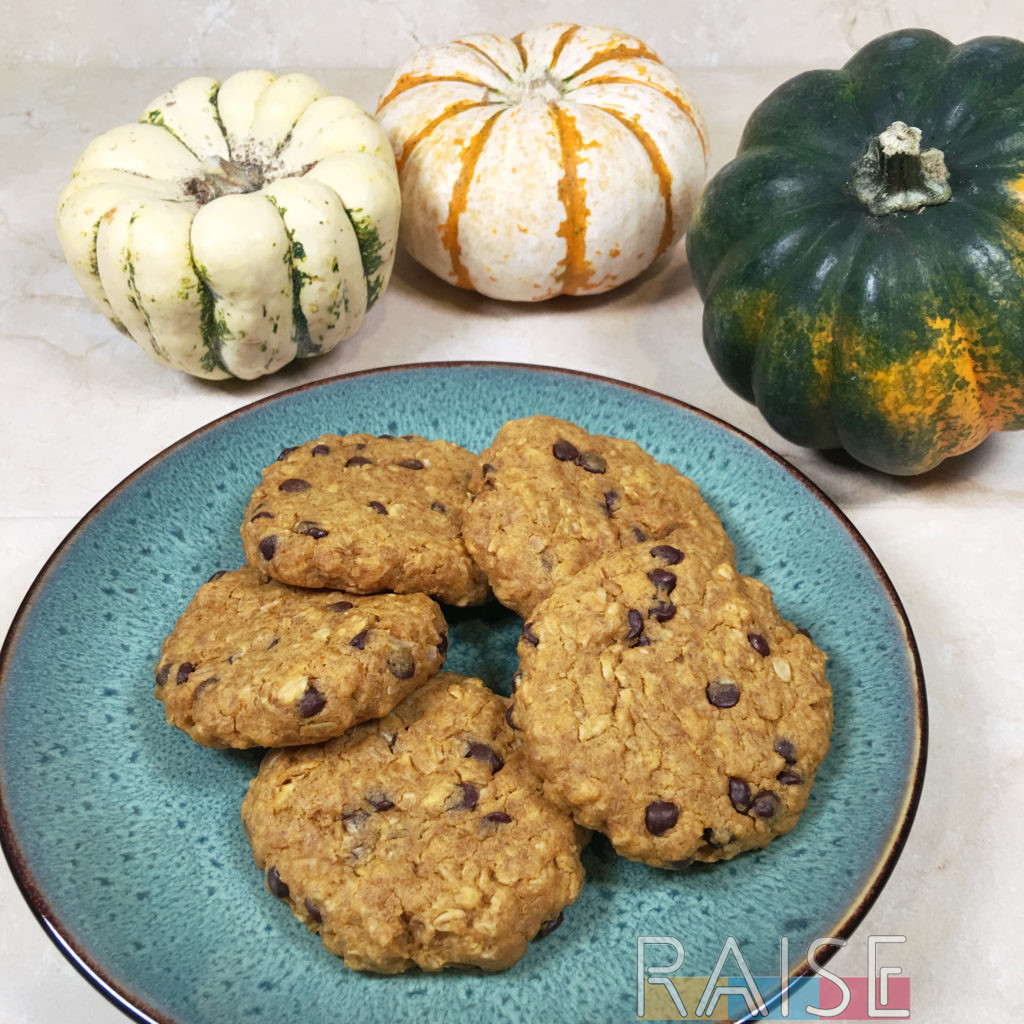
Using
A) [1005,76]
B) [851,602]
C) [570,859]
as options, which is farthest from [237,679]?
[1005,76]

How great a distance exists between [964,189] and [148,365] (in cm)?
161

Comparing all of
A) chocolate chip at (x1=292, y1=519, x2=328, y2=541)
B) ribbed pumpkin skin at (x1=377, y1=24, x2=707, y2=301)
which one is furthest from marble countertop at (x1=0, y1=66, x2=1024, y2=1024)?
chocolate chip at (x1=292, y1=519, x2=328, y2=541)

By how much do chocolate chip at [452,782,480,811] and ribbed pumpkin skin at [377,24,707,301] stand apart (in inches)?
49.1

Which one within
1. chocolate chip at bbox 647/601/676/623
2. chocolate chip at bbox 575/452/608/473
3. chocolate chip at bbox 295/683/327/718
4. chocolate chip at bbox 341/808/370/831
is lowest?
chocolate chip at bbox 341/808/370/831

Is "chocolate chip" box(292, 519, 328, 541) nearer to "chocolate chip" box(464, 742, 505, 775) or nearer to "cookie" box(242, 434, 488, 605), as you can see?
"cookie" box(242, 434, 488, 605)

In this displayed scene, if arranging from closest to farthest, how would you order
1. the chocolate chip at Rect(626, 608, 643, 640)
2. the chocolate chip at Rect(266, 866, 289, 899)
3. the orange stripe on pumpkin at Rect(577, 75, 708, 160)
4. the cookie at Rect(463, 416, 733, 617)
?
the chocolate chip at Rect(266, 866, 289, 899)
the chocolate chip at Rect(626, 608, 643, 640)
the cookie at Rect(463, 416, 733, 617)
the orange stripe on pumpkin at Rect(577, 75, 708, 160)

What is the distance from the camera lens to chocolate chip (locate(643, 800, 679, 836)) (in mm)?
1268

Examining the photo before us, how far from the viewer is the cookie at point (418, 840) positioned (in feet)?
3.99

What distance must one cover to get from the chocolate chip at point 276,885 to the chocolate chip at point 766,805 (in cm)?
57

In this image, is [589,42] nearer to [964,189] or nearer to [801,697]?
[964,189]

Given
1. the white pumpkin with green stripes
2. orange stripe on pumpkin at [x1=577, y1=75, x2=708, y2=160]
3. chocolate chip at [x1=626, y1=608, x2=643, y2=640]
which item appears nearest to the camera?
chocolate chip at [x1=626, y1=608, x2=643, y2=640]

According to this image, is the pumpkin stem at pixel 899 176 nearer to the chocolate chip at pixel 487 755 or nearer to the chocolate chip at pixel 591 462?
the chocolate chip at pixel 591 462

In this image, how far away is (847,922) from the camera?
121 centimetres

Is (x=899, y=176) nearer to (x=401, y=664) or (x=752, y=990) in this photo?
(x=401, y=664)
